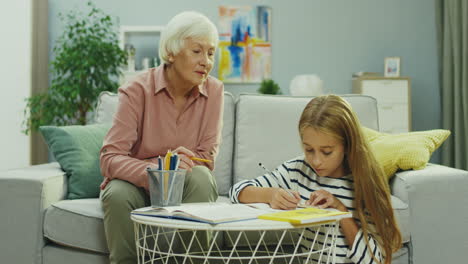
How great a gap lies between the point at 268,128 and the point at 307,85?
2.24m

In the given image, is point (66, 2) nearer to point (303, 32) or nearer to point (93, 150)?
point (303, 32)

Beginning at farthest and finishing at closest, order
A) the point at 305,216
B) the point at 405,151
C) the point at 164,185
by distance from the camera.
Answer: the point at 405,151 → the point at 164,185 → the point at 305,216

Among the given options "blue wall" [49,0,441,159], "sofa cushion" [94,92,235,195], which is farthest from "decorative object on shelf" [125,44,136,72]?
"sofa cushion" [94,92,235,195]

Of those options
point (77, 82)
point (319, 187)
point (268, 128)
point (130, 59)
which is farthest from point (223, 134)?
point (130, 59)

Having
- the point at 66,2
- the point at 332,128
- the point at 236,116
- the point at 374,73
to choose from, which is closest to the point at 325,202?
the point at 332,128

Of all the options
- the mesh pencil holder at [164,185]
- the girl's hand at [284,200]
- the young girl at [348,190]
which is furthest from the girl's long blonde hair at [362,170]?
the mesh pencil holder at [164,185]

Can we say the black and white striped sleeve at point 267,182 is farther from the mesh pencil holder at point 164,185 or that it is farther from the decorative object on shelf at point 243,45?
the decorative object on shelf at point 243,45

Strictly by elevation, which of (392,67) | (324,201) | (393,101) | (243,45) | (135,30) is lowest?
(324,201)

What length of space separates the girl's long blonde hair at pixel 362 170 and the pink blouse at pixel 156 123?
587 millimetres

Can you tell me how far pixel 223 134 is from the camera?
2.38 meters

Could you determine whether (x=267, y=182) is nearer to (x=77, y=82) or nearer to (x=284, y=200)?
(x=284, y=200)

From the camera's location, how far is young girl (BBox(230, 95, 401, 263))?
133cm

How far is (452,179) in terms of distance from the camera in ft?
6.07

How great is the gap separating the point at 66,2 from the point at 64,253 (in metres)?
3.67
